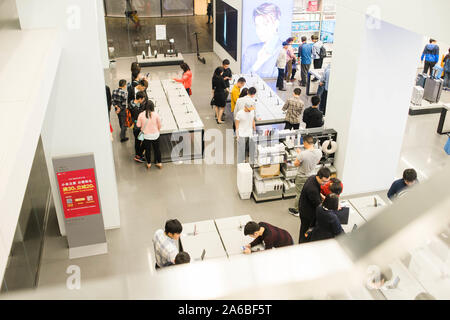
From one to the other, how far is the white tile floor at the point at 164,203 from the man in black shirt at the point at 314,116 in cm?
173

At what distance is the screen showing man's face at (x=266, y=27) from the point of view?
45.4 feet

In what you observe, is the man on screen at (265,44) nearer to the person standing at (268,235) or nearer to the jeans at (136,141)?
the jeans at (136,141)

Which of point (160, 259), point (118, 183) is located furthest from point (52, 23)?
point (118, 183)

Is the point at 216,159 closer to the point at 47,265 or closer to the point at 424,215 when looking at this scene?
the point at 47,265

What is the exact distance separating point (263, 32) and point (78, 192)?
30.1 ft

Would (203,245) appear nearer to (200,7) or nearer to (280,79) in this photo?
(280,79)

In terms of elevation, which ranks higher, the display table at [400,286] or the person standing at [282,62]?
the display table at [400,286]

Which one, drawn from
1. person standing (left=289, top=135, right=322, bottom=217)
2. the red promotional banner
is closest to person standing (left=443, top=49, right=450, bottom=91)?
A: person standing (left=289, top=135, right=322, bottom=217)

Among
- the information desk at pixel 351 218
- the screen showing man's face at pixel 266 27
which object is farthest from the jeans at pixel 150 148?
the screen showing man's face at pixel 266 27

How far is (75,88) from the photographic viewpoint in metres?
6.28

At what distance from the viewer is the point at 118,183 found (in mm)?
8922

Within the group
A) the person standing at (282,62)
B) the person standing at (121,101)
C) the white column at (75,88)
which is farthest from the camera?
the person standing at (282,62)

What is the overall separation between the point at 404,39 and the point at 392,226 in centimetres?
768

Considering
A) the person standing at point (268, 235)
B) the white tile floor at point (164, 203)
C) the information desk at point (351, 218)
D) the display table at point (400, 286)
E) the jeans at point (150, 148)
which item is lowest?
the white tile floor at point (164, 203)
